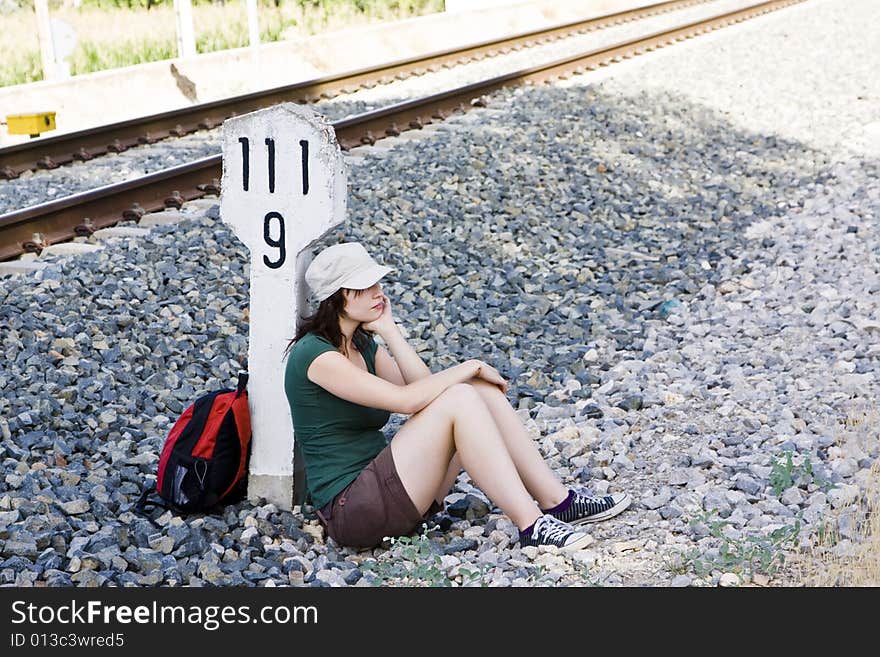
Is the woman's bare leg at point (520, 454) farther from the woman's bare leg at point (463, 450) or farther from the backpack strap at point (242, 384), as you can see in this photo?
the backpack strap at point (242, 384)

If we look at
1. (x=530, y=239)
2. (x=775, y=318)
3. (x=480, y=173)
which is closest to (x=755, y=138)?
(x=480, y=173)

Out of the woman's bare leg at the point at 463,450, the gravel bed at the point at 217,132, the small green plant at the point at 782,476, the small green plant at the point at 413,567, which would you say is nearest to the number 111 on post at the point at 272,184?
the woman's bare leg at the point at 463,450

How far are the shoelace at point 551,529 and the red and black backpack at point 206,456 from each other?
1.19 metres

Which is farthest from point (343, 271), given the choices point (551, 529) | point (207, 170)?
point (207, 170)

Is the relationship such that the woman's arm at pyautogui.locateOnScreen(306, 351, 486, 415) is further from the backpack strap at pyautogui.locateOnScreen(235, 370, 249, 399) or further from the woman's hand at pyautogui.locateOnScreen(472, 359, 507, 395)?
→ the backpack strap at pyautogui.locateOnScreen(235, 370, 249, 399)

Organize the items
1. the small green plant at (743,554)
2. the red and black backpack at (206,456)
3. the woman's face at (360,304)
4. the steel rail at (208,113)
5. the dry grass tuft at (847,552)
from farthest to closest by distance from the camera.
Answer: the steel rail at (208,113), the red and black backpack at (206,456), the woman's face at (360,304), the small green plant at (743,554), the dry grass tuft at (847,552)

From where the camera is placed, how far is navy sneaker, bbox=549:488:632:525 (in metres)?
4.47

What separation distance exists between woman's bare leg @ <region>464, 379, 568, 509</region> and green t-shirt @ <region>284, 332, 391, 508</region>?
396 millimetres

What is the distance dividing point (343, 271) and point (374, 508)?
0.85 m

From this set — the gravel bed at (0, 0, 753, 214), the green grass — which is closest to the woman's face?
the gravel bed at (0, 0, 753, 214)

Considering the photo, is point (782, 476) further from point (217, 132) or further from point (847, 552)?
point (217, 132)

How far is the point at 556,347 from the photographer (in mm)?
6609

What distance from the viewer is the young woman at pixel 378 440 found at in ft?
13.9

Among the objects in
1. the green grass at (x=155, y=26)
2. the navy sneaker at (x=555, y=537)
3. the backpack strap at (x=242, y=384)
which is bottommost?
the navy sneaker at (x=555, y=537)
